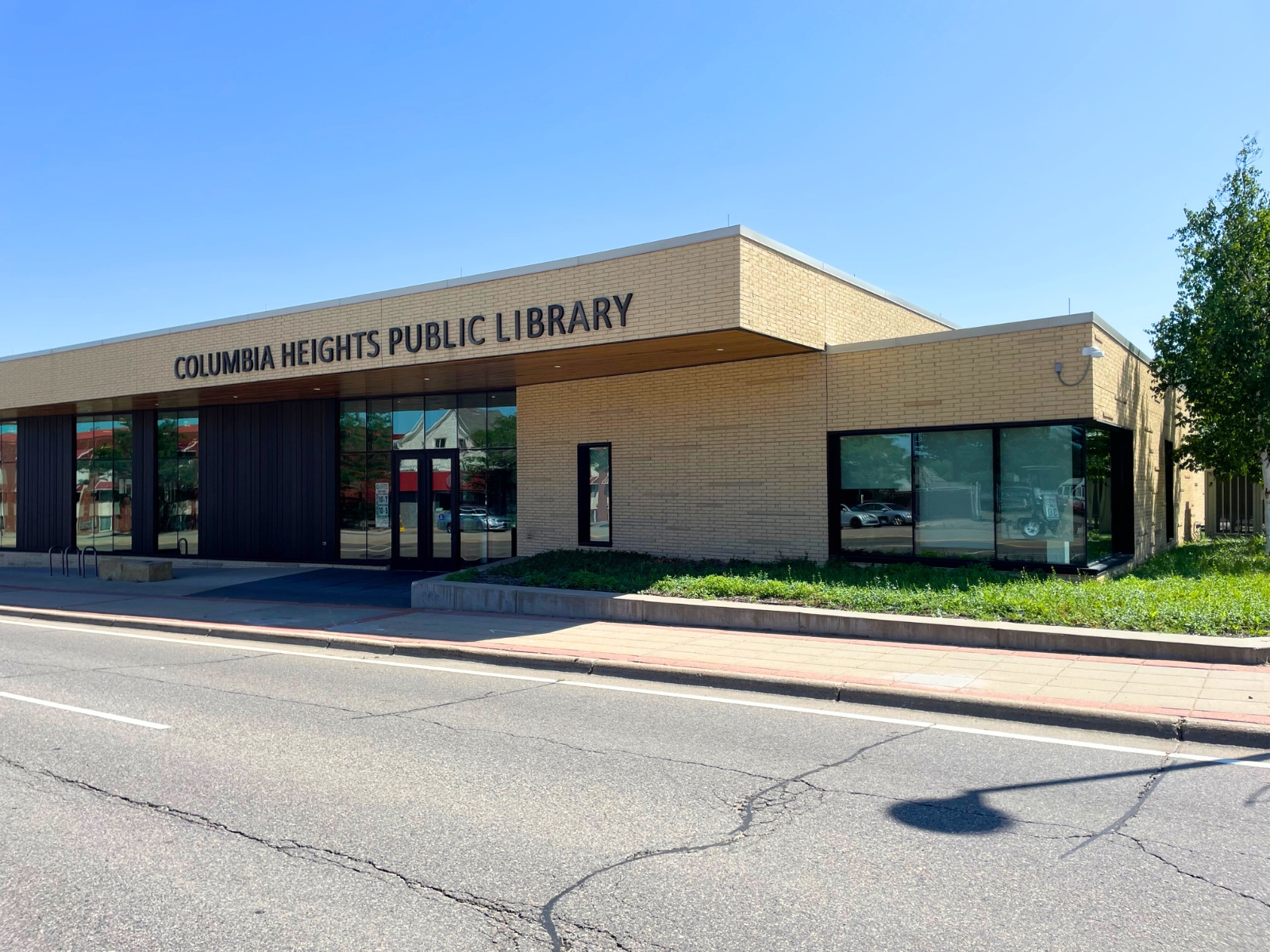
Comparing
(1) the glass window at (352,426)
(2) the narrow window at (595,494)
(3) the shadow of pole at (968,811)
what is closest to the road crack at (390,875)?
(3) the shadow of pole at (968,811)

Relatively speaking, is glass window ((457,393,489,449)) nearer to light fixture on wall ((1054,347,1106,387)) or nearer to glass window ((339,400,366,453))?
glass window ((339,400,366,453))

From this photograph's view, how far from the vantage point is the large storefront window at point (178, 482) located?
25.7 m

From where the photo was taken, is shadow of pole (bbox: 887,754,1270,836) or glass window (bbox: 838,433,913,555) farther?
glass window (bbox: 838,433,913,555)

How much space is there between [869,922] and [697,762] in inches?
108

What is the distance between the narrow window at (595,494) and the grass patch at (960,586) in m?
0.57

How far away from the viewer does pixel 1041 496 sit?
584 inches

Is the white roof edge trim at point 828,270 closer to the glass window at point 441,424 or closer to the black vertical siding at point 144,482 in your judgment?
the glass window at point 441,424

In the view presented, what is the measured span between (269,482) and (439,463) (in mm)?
5271

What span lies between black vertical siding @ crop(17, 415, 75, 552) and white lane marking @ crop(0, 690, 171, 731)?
21.4 m

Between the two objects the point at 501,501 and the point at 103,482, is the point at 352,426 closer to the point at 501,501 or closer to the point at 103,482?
the point at 501,501

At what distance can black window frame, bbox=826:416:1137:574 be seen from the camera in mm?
14836

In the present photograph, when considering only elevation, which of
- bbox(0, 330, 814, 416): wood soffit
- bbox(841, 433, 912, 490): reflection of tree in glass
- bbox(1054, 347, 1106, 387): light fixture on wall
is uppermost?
bbox(0, 330, 814, 416): wood soffit

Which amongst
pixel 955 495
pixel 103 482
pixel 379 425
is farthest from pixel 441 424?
pixel 103 482

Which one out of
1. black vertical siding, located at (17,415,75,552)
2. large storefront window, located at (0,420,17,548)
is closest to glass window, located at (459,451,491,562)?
black vertical siding, located at (17,415,75,552)
